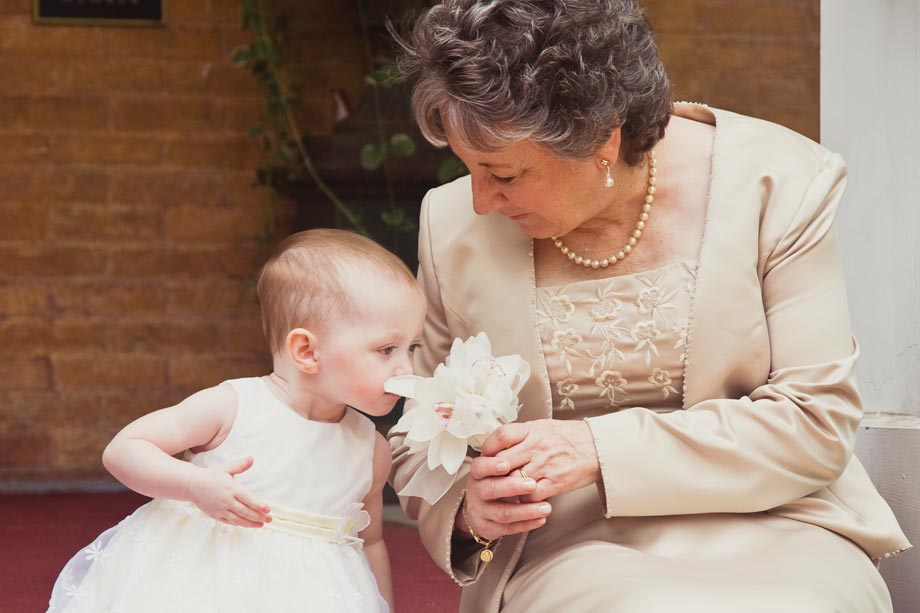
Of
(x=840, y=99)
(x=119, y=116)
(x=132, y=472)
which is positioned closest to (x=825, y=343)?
(x=840, y=99)

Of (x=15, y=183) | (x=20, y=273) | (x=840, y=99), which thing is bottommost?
(x=20, y=273)

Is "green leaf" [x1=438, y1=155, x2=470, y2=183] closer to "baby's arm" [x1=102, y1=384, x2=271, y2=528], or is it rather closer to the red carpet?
the red carpet

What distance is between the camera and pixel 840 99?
2.51 metres

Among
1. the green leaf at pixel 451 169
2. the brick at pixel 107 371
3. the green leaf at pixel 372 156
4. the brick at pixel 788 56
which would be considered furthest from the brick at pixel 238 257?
the brick at pixel 788 56

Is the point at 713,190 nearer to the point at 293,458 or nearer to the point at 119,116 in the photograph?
Result: the point at 293,458

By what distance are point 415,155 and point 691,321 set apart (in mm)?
3097

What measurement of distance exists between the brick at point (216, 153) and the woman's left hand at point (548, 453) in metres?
3.81

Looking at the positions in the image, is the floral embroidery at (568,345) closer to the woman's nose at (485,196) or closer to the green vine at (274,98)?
the woman's nose at (485,196)

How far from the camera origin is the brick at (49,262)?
17.9ft

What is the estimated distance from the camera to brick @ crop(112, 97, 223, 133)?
17.8ft

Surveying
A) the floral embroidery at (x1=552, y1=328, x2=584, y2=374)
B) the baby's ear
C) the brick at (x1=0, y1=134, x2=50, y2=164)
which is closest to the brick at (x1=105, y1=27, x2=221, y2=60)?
the brick at (x1=0, y1=134, x2=50, y2=164)

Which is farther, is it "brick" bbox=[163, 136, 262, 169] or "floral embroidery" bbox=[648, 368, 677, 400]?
"brick" bbox=[163, 136, 262, 169]

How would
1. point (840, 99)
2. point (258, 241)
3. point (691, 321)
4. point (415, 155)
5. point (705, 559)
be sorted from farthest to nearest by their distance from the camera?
point (258, 241)
point (415, 155)
point (840, 99)
point (691, 321)
point (705, 559)

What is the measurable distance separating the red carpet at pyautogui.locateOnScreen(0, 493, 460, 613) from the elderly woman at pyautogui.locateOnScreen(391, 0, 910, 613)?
1.49m
